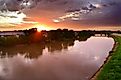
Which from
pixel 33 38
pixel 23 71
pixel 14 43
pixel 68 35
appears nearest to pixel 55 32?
pixel 68 35

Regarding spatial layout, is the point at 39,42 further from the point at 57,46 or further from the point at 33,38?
the point at 57,46

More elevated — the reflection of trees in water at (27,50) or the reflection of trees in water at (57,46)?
the reflection of trees in water at (27,50)

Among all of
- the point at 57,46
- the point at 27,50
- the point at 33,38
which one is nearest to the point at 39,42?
the point at 33,38

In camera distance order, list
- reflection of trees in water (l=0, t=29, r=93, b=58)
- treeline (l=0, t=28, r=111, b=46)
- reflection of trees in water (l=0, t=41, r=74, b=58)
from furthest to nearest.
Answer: treeline (l=0, t=28, r=111, b=46) < reflection of trees in water (l=0, t=29, r=93, b=58) < reflection of trees in water (l=0, t=41, r=74, b=58)

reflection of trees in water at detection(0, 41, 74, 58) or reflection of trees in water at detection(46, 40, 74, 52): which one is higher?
reflection of trees in water at detection(0, 41, 74, 58)

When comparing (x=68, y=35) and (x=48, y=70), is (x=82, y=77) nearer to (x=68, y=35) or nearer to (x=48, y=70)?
(x=48, y=70)

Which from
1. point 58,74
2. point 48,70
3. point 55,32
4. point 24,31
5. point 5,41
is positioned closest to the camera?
point 58,74

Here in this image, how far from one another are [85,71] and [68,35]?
8644 centimetres

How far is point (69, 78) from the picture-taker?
25094mm

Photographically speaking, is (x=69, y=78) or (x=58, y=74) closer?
(x=69, y=78)

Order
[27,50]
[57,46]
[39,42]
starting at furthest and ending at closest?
[39,42] → [57,46] → [27,50]

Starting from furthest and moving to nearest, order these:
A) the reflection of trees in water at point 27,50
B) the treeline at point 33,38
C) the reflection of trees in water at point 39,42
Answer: the treeline at point 33,38 < the reflection of trees in water at point 39,42 < the reflection of trees in water at point 27,50

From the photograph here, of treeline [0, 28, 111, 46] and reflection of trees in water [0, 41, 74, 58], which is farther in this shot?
treeline [0, 28, 111, 46]

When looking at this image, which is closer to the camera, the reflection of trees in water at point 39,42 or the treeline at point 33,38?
the reflection of trees in water at point 39,42
